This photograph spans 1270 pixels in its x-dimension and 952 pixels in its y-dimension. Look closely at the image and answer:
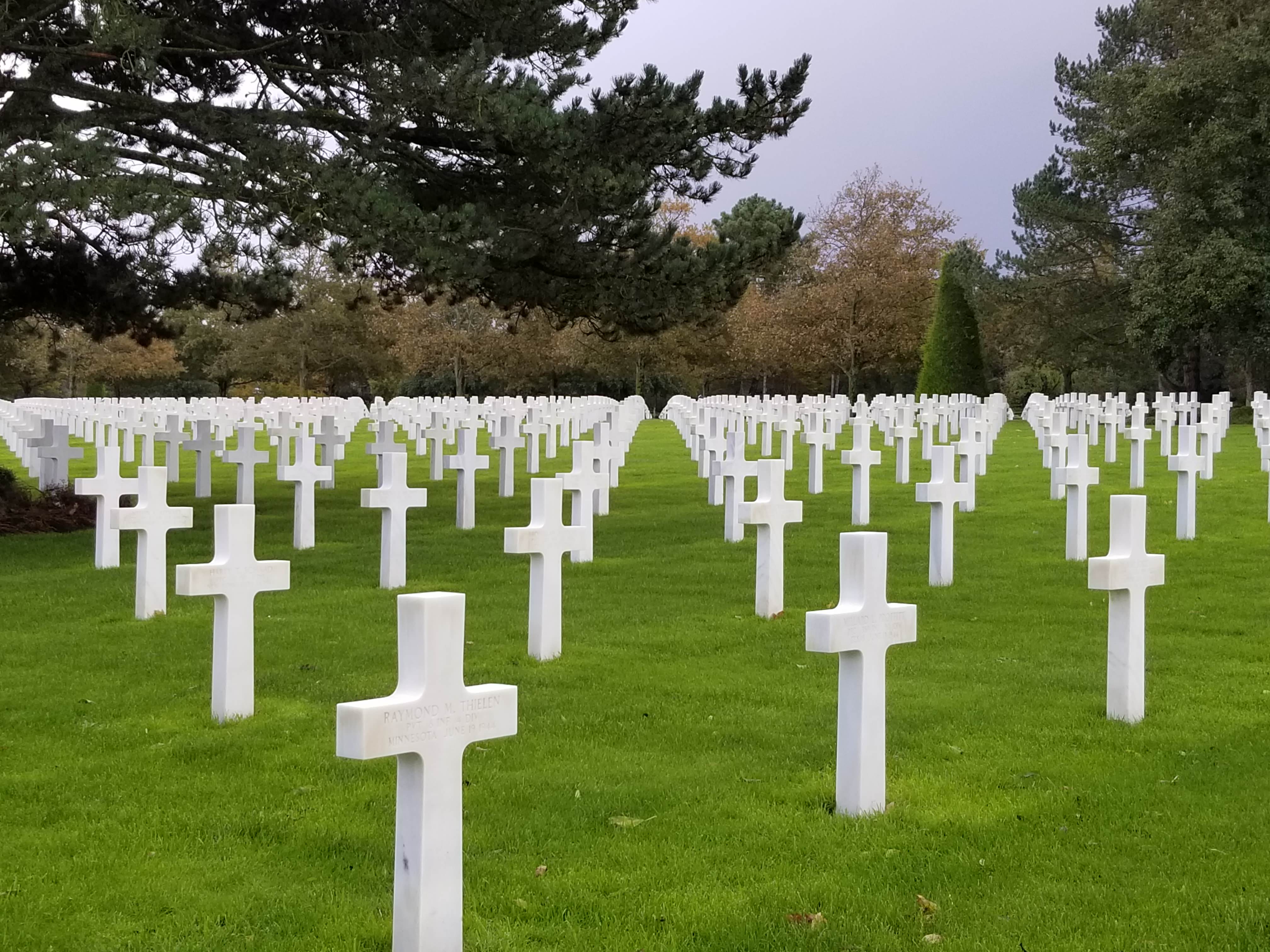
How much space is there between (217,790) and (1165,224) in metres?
34.0

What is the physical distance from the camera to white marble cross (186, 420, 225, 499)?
1541cm

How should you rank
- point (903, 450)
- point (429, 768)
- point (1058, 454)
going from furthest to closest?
point (903, 450), point (1058, 454), point (429, 768)

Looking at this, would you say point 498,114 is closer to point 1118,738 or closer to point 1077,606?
point 1077,606

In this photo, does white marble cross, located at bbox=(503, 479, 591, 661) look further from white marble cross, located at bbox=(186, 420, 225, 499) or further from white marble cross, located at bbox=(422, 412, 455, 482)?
white marble cross, located at bbox=(422, 412, 455, 482)

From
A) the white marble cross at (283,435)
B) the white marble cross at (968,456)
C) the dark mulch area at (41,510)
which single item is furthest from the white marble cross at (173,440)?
the white marble cross at (968,456)

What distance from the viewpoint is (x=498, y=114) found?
39.7 feet

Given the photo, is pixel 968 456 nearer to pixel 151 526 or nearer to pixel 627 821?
pixel 151 526

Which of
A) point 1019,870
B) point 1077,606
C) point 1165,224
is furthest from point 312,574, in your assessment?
point 1165,224

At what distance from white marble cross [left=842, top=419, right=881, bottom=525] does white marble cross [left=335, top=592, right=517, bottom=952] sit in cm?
994

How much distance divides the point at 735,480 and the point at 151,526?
5361mm

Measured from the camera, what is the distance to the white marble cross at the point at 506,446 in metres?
16.3

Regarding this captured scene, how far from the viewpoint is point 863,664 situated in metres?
4.78

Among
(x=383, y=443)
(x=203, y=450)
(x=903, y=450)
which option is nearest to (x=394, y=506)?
(x=383, y=443)

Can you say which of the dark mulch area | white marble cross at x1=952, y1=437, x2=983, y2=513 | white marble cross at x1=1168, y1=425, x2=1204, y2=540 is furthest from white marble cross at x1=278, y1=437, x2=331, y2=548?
white marble cross at x1=1168, y1=425, x2=1204, y2=540
